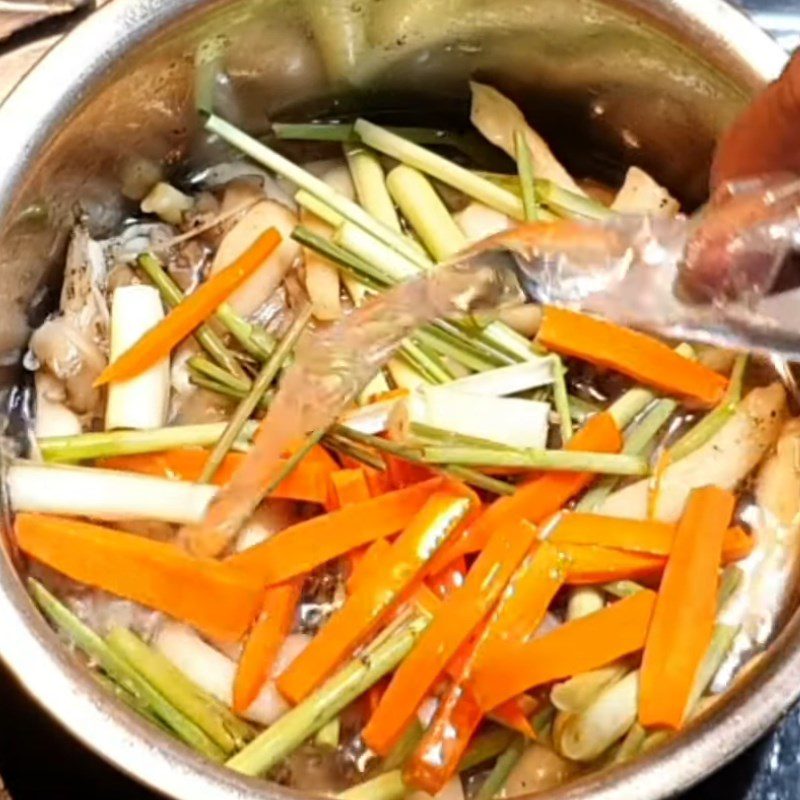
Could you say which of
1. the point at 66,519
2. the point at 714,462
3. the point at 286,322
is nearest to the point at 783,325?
the point at 714,462

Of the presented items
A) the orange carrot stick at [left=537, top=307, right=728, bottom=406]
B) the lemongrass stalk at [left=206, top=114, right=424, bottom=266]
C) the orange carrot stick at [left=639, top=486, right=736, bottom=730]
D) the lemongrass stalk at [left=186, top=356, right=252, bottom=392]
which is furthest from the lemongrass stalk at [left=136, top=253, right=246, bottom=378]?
the orange carrot stick at [left=639, top=486, right=736, bottom=730]

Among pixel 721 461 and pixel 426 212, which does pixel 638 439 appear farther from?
pixel 426 212

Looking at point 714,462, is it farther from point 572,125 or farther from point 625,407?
point 572,125

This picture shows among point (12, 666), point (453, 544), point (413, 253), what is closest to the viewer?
point (12, 666)

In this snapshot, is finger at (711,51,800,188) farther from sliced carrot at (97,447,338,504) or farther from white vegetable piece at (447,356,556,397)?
sliced carrot at (97,447,338,504)

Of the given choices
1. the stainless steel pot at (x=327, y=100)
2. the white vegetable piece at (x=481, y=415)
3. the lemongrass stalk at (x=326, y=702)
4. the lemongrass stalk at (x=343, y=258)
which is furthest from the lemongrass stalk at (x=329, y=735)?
the lemongrass stalk at (x=343, y=258)

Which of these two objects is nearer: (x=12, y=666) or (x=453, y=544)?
(x=12, y=666)
